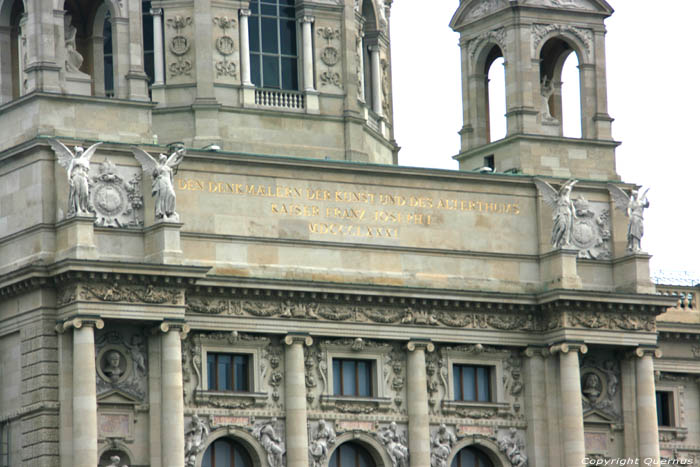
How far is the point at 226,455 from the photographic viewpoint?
59.2 m

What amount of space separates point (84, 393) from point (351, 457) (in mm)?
8136

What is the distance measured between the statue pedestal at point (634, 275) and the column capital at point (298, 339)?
9217 mm

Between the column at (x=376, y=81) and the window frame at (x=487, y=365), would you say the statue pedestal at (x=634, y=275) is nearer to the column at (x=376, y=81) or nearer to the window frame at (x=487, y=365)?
the window frame at (x=487, y=365)

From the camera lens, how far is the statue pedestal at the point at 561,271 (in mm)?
62781

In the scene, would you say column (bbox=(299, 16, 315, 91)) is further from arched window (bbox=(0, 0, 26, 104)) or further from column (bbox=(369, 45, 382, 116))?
arched window (bbox=(0, 0, 26, 104))

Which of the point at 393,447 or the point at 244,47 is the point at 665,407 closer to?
the point at 393,447

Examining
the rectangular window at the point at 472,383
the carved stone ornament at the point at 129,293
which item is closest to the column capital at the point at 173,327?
the carved stone ornament at the point at 129,293

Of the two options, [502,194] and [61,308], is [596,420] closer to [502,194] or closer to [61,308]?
[502,194]

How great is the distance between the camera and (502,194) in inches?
2509

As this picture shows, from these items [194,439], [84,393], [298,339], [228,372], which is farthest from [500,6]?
[84,393]

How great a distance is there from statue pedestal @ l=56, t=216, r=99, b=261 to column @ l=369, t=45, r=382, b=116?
49.8 ft

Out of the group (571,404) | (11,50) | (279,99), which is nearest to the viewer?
(11,50)

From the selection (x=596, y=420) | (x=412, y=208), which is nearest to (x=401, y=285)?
(x=412, y=208)

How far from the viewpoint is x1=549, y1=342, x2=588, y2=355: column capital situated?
62188 millimetres
